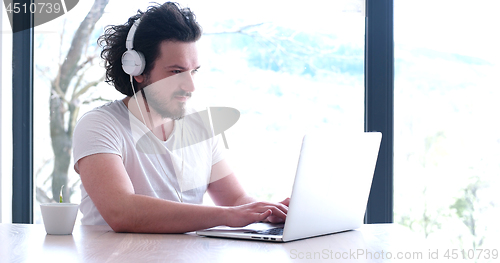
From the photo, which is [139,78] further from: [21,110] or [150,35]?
[21,110]

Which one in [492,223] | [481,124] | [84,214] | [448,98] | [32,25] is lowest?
[492,223]

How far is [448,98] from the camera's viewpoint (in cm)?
214

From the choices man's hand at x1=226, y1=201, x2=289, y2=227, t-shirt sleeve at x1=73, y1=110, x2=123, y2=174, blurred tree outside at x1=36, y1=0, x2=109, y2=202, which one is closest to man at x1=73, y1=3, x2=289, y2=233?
t-shirt sleeve at x1=73, y1=110, x2=123, y2=174

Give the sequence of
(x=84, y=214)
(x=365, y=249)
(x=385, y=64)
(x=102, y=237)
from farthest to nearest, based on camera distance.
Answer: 1. (x=385, y=64)
2. (x=84, y=214)
3. (x=102, y=237)
4. (x=365, y=249)

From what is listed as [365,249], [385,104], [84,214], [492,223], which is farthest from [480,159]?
[84,214]

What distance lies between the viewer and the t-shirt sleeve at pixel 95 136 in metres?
1.32

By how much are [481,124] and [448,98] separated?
0.21 metres

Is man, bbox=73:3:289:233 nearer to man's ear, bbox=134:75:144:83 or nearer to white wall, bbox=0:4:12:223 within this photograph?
man's ear, bbox=134:75:144:83

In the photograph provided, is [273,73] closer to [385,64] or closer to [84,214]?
[385,64]

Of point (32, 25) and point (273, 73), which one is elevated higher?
point (32, 25)

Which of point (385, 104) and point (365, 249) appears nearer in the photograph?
point (365, 249)

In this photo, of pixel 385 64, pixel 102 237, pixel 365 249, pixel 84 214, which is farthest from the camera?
pixel 385 64

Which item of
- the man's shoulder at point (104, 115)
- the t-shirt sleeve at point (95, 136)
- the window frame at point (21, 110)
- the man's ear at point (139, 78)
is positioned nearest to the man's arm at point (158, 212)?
the t-shirt sleeve at point (95, 136)

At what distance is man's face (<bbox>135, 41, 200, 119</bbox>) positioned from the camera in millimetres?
1661
